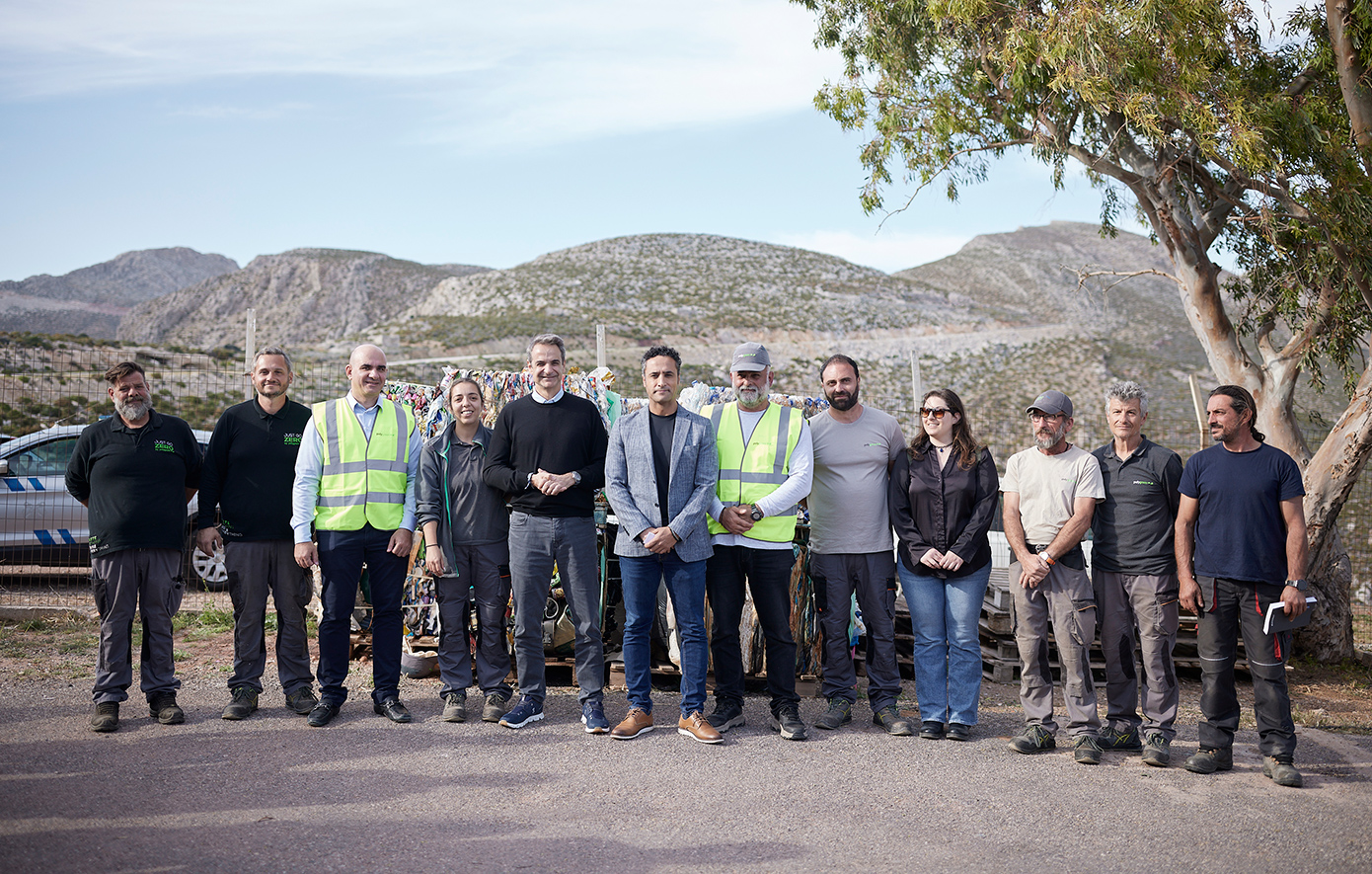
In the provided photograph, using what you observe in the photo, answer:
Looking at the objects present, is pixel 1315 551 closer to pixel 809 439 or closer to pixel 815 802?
pixel 809 439

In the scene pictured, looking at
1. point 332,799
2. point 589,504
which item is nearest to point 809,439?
point 589,504

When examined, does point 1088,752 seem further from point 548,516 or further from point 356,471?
point 356,471

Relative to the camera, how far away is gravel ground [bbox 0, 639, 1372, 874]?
381 cm

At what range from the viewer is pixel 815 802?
4.46 meters

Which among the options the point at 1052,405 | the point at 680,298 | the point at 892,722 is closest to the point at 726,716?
the point at 892,722

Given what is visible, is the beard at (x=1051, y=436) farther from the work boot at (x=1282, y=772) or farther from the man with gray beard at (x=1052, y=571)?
the work boot at (x=1282, y=772)

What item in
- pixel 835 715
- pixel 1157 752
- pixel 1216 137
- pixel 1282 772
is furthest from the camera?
pixel 1216 137

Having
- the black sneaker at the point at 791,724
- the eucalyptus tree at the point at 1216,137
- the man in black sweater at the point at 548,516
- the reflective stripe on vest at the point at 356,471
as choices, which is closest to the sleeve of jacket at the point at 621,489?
the man in black sweater at the point at 548,516

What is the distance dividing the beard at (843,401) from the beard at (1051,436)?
3.53 feet

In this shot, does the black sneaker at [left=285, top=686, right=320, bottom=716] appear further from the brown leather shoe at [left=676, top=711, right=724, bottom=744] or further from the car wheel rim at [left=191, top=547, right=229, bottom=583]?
the car wheel rim at [left=191, top=547, right=229, bottom=583]

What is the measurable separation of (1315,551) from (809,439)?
503cm

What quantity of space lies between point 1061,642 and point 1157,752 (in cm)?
73

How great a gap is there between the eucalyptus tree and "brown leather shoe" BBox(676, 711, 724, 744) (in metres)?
5.59

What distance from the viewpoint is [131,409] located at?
18.4ft
